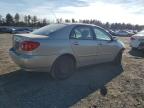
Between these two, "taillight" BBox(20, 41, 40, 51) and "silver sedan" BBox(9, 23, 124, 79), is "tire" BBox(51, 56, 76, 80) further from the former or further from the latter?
"taillight" BBox(20, 41, 40, 51)

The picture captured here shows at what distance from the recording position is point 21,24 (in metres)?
71.0

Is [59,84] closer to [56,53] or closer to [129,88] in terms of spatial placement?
[56,53]

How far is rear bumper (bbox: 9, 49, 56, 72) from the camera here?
538cm

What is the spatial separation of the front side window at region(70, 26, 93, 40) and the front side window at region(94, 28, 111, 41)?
0.34m

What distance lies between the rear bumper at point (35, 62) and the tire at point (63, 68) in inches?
9.8

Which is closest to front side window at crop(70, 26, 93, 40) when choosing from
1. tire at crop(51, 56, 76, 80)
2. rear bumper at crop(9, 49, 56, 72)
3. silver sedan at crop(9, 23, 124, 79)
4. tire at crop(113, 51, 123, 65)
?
silver sedan at crop(9, 23, 124, 79)

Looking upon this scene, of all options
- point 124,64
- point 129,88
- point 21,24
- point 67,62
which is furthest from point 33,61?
point 21,24

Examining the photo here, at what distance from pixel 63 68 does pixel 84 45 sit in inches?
38.2

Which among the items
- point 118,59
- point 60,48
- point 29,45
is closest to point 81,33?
point 60,48

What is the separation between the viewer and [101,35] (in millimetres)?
7375

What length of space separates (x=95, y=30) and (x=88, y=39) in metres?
0.54

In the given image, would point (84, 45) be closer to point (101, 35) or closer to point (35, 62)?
point (101, 35)

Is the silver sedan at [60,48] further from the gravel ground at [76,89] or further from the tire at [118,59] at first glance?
the tire at [118,59]

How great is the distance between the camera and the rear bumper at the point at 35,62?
5.38 m
